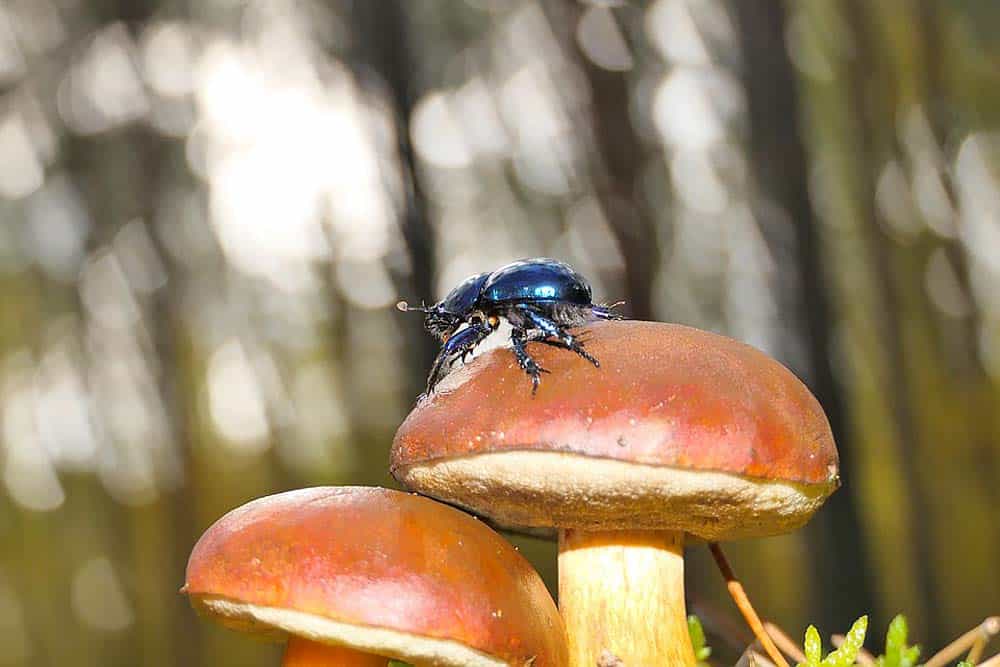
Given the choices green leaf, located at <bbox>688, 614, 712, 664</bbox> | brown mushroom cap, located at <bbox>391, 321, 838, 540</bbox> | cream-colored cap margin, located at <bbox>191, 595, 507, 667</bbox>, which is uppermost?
brown mushroom cap, located at <bbox>391, 321, 838, 540</bbox>

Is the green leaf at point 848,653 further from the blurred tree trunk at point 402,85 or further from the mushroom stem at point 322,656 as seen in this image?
the blurred tree trunk at point 402,85

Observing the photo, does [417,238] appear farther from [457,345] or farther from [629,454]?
[629,454]

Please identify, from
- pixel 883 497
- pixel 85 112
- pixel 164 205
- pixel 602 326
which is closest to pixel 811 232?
pixel 883 497

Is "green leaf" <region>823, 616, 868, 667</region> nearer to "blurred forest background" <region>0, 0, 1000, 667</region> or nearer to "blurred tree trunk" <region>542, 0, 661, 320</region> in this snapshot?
"blurred forest background" <region>0, 0, 1000, 667</region>

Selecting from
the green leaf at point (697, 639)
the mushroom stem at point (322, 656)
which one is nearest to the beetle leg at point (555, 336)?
the mushroom stem at point (322, 656)

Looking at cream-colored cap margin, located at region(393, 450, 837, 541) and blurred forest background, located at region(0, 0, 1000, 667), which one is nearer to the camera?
cream-colored cap margin, located at region(393, 450, 837, 541)

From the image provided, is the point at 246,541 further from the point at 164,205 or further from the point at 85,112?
the point at 85,112

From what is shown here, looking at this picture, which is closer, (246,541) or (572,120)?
(246,541)

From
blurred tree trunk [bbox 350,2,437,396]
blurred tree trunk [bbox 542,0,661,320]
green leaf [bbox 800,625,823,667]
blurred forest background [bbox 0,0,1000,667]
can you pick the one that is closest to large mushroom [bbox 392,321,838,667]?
green leaf [bbox 800,625,823,667]
